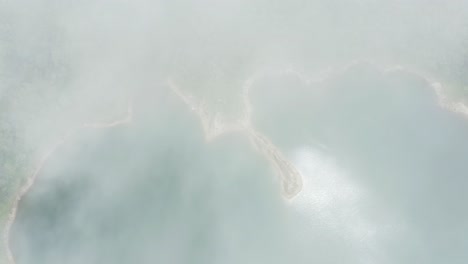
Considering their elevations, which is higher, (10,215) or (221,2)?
(221,2)

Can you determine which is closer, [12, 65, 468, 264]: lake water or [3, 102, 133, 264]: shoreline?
[12, 65, 468, 264]: lake water

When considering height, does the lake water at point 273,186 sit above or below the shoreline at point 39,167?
above

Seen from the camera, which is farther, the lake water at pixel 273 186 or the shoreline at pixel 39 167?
the shoreline at pixel 39 167

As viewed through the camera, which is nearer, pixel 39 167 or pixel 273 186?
pixel 273 186

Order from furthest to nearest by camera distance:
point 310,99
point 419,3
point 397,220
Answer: point 419,3 < point 310,99 < point 397,220

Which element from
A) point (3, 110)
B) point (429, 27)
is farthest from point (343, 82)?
point (3, 110)

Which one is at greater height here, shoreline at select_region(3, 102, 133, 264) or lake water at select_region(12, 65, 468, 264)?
lake water at select_region(12, 65, 468, 264)

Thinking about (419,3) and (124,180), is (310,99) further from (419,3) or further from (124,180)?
(124,180)

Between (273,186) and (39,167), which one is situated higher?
(273,186)
